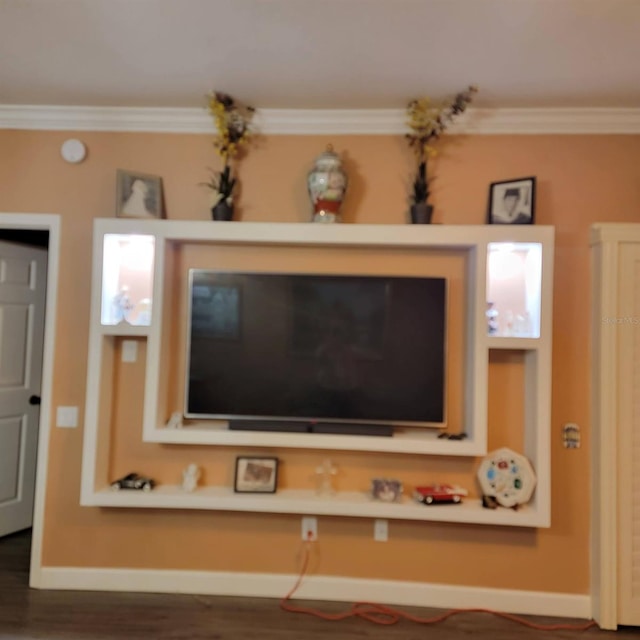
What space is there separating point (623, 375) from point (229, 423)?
206cm

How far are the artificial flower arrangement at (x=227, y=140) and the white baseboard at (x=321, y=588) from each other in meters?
1.98

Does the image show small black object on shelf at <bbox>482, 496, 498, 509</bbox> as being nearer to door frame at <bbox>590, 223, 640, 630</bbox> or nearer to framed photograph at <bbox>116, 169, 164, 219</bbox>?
door frame at <bbox>590, 223, 640, 630</bbox>

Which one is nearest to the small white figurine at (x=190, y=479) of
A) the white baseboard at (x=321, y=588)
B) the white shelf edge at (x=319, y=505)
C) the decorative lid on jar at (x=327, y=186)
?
the white shelf edge at (x=319, y=505)

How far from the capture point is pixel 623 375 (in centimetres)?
249

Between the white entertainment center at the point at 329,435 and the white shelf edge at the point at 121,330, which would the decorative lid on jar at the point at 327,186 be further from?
the white shelf edge at the point at 121,330

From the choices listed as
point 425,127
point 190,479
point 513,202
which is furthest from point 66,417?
point 513,202

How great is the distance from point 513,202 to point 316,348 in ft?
4.25

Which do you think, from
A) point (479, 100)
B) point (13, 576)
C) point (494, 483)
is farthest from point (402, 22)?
point (13, 576)

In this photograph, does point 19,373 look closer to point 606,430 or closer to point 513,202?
point 513,202

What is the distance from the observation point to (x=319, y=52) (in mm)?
2125

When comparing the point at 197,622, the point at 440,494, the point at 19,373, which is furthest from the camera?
the point at 19,373

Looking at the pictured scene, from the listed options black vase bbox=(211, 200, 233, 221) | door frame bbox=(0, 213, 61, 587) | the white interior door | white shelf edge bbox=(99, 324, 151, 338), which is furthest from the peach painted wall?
the white interior door

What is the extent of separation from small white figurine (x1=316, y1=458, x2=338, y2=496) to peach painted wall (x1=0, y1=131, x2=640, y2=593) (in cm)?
7

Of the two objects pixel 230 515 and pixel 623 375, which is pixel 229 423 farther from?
pixel 623 375
